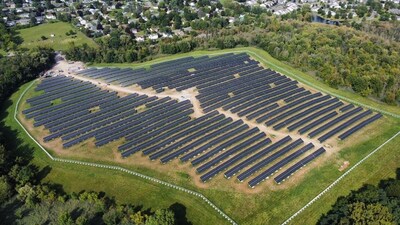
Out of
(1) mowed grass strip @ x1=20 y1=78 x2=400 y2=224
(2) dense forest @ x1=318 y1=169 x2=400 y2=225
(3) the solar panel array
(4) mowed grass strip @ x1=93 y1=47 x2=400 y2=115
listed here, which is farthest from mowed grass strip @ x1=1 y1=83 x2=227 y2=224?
(4) mowed grass strip @ x1=93 y1=47 x2=400 y2=115

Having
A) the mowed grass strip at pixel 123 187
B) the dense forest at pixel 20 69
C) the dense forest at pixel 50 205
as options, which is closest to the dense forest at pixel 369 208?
the mowed grass strip at pixel 123 187

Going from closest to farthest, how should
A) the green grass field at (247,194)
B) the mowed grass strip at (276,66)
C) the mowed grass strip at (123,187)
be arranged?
the green grass field at (247,194), the mowed grass strip at (123,187), the mowed grass strip at (276,66)

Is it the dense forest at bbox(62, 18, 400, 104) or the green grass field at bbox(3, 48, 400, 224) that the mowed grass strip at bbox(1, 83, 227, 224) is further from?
the dense forest at bbox(62, 18, 400, 104)

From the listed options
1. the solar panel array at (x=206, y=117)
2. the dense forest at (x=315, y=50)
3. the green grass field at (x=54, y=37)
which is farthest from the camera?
the green grass field at (x=54, y=37)

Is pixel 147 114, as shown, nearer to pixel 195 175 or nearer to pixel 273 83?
pixel 195 175

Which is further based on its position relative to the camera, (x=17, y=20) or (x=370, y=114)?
(x=17, y=20)

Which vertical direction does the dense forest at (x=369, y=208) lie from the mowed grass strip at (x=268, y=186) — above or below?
above

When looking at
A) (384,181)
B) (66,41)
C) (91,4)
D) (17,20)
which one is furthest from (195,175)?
(91,4)

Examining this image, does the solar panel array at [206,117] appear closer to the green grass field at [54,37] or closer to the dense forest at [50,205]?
the dense forest at [50,205]
